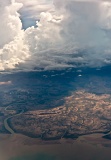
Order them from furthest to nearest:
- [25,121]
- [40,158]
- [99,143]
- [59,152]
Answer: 1. [25,121]
2. [99,143]
3. [59,152]
4. [40,158]

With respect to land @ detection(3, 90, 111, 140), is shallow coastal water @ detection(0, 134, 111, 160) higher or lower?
lower

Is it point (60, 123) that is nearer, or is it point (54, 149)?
point (54, 149)

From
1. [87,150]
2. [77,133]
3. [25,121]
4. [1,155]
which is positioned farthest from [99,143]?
[25,121]

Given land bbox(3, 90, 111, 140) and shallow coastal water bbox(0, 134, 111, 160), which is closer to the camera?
shallow coastal water bbox(0, 134, 111, 160)

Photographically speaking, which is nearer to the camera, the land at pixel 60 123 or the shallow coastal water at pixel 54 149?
the shallow coastal water at pixel 54 149

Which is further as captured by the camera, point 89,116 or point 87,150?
point 89,116

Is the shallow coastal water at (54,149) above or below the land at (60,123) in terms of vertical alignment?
below

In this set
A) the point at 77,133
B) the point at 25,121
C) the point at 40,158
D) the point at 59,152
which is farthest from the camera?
the point at 25,121

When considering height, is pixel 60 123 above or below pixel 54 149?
above

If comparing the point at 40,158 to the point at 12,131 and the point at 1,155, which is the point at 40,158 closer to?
the point at 1,155

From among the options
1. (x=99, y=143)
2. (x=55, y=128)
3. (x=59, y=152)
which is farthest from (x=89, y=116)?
(x=59, y=152)
